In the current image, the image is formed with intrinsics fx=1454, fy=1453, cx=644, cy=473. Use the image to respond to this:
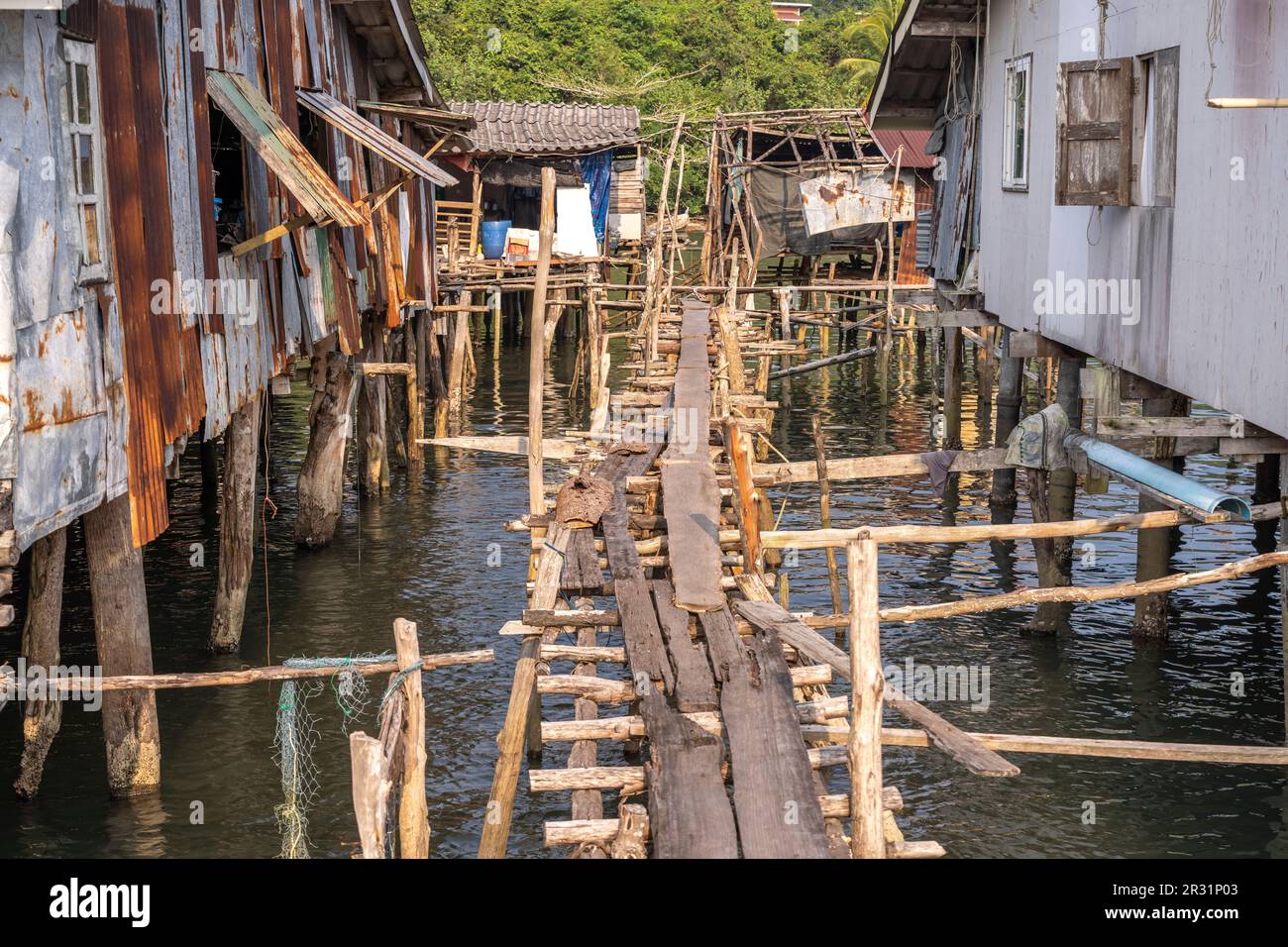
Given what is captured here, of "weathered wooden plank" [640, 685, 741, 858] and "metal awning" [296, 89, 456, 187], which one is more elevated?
"metal awning" [296, 89, 456, 187]

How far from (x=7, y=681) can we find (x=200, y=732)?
3.68m

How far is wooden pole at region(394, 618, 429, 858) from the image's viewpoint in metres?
5.81

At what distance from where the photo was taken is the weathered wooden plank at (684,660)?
6.89 metres

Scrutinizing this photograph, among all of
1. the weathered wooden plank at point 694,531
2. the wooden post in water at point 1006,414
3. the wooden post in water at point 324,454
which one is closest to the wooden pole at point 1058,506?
the wooden post in water at point 1006,414

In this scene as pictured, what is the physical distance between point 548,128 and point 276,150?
18.1m

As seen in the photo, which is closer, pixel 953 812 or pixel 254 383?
pixel 953 812

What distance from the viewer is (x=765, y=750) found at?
20.8 ft

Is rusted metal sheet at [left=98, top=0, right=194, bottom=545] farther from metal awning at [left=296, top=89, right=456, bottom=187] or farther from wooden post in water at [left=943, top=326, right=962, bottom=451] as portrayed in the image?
wooden post in water at [left=943, top=326, right=962, bottom=451]

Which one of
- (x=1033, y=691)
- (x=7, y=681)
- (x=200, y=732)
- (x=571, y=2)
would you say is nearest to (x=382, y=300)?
(x=200, y=732)

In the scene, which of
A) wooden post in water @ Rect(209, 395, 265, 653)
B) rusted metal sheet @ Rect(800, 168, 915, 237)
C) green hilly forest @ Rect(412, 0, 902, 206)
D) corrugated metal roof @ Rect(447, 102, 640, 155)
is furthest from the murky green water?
green hilly forest @ Rect(412, 0, 902, 206)

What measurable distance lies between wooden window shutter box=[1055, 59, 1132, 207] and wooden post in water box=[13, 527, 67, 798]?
741 cm

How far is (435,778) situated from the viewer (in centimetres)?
994

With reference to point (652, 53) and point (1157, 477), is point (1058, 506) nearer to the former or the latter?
point (1157, 477)
